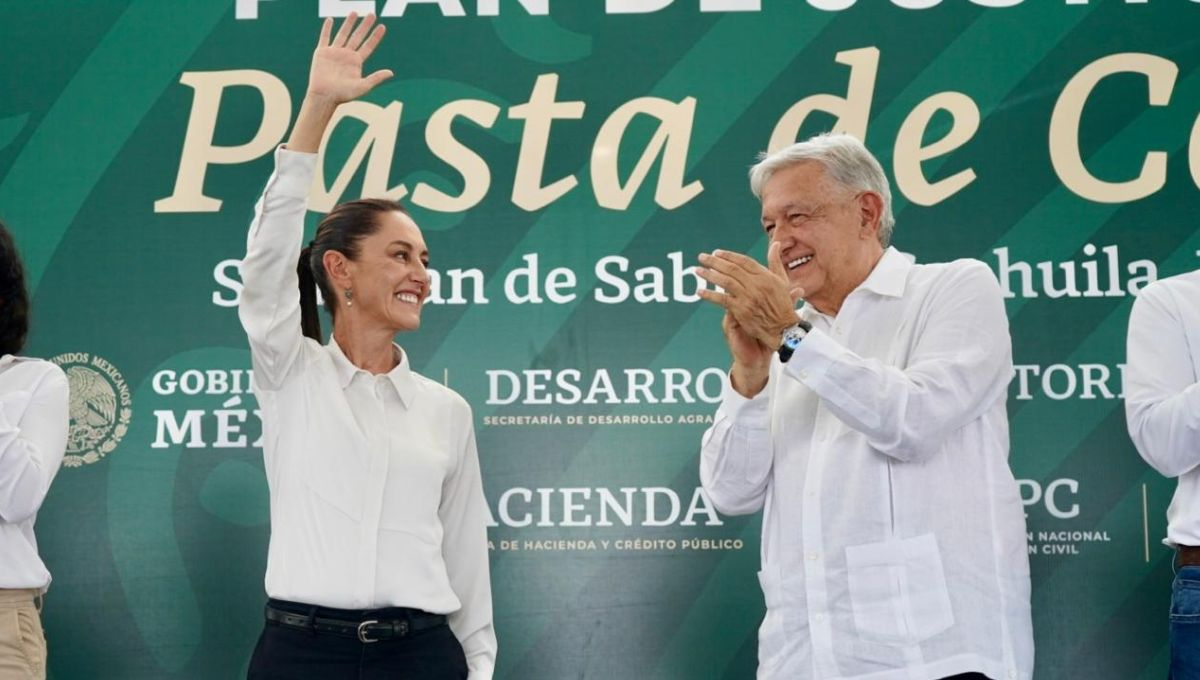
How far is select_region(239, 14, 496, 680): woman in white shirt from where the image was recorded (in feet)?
8.38

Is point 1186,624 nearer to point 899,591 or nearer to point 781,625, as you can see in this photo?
point 899,591

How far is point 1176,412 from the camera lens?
2520mm

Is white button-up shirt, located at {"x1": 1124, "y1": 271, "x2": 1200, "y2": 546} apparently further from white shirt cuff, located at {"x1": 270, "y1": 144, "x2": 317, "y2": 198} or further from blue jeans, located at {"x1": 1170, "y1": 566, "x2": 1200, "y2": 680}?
white shirt cuff, located at {"x1": 270, "y1": 144, "x2": 317, "y2": 198}

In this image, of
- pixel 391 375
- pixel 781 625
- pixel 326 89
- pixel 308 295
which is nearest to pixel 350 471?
pixel 391 375

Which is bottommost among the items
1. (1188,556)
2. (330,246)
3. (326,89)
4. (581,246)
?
(1188,556)

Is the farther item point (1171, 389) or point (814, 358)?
point (1171, 389)

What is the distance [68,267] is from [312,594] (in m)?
1.56

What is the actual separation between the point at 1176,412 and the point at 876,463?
1.98ft

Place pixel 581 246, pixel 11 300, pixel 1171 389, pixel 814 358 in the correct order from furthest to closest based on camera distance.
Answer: pixel 581 246 → pixel 11 300 → pixel 1171 389 → pixel 814 358

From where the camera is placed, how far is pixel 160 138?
3.67 meters

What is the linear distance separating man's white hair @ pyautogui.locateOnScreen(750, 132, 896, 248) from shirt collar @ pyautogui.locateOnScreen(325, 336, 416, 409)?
32.9 inches

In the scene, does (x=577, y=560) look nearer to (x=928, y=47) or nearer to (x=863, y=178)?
(x=863, y=178)

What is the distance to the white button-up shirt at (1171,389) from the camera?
8.29 ft

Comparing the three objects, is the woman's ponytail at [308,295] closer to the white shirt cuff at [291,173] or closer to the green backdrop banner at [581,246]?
the white shirt cuff at [291,173]
